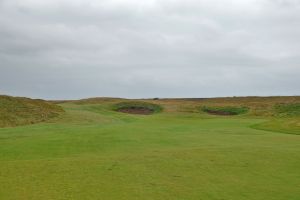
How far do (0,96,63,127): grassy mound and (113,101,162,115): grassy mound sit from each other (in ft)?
68.5

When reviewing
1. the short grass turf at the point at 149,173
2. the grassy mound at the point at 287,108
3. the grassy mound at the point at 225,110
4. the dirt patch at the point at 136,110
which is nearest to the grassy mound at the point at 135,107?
the dirt patch at the point at 136,110

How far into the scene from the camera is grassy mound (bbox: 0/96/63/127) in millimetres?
39812

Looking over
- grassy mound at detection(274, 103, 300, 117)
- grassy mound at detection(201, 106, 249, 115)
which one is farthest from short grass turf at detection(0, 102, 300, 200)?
grassy mound at detection(201, 106, 249, 115)

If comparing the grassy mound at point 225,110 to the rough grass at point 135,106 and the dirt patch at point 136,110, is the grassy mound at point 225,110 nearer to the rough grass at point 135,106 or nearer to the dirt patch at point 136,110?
the rough grass at point 135,106

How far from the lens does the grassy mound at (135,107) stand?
69600 mm

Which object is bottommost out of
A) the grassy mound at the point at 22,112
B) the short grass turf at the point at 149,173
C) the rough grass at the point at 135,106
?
the short grass turf at the point at 149,173

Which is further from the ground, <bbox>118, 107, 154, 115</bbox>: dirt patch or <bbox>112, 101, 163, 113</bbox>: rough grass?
<bbox>112, 101, 163, 113</bbox>: rough grass

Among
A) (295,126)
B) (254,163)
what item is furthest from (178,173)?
(295,126)

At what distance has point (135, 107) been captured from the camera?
72000mm

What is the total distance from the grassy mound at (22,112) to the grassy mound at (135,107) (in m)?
20.9

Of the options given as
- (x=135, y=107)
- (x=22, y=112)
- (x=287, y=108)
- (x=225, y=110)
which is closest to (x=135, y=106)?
(x=135, y=107)

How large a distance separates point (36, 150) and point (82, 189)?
8.56 metres

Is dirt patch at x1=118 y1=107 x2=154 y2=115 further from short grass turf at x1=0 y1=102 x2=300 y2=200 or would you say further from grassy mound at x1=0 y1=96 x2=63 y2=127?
short grass turf at x1=0 y1=102 x2=300 y2=200

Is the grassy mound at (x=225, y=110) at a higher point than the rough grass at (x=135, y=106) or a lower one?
lower
